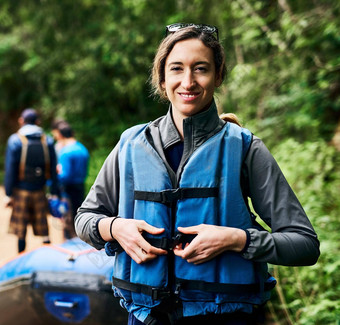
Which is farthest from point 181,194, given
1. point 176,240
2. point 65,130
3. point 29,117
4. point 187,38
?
point 65,130

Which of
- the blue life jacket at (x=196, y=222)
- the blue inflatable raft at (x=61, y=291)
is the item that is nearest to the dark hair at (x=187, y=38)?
the blue life jacket at (x=196, y=222)

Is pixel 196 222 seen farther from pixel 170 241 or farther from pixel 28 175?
pixel 28 175

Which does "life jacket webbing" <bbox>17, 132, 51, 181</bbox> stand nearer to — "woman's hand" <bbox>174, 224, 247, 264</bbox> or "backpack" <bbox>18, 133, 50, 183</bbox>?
"backpack" <bbox>18, 133, 50, 183</bbox>

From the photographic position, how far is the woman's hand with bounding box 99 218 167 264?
166 centimetres

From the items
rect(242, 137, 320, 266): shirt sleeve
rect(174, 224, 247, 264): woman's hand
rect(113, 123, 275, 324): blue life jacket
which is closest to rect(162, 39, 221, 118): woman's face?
rect(113, 123, 275, 324): blue life jacket

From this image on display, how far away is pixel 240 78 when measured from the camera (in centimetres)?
693

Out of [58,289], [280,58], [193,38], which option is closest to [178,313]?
[193,38]

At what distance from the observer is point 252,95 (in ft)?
24.9

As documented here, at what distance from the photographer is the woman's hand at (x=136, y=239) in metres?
1.66

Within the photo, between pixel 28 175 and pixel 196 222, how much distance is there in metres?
5.07

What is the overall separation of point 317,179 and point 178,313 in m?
4.18

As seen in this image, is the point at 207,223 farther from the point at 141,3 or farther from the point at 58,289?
the point at 141,3

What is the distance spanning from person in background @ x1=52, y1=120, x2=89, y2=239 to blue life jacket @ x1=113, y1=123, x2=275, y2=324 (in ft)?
17.0

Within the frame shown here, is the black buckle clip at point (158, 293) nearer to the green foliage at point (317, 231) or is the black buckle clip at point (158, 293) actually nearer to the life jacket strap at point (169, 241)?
the life jacket strap at point (169, 241)
